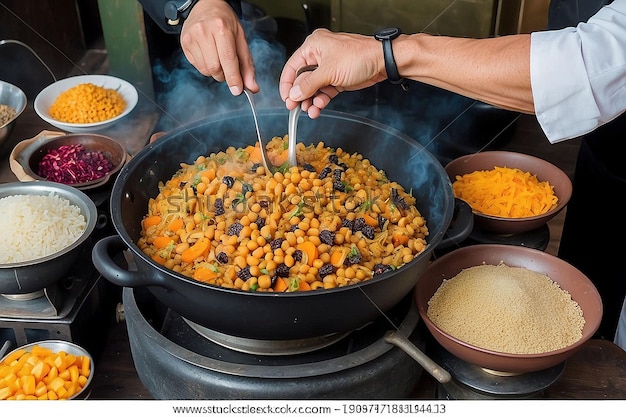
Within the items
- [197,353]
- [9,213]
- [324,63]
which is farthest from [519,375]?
[9,213]

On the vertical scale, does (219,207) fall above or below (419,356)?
above

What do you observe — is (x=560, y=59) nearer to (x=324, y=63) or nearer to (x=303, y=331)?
(x=324, y=63)

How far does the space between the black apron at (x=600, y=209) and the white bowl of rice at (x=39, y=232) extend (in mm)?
1902

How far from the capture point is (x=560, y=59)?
144 cm

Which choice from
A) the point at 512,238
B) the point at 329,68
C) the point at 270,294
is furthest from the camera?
the point at 512,238

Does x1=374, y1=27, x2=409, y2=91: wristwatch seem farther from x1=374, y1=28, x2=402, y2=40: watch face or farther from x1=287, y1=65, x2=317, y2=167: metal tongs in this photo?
x1=287, y1=65, x2=317, y2=167: metal tongs

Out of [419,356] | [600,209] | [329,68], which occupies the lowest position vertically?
[600,209]

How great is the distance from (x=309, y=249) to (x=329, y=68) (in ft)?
1.69

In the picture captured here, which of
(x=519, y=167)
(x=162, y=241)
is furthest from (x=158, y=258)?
(x=519, y=167)

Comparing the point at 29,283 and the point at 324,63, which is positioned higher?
the point at 324,63

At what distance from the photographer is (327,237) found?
167 centimetres

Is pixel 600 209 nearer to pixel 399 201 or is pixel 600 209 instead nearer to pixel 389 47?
pixel 399 201

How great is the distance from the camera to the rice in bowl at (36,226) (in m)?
1.80

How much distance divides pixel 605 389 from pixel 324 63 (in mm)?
1224
